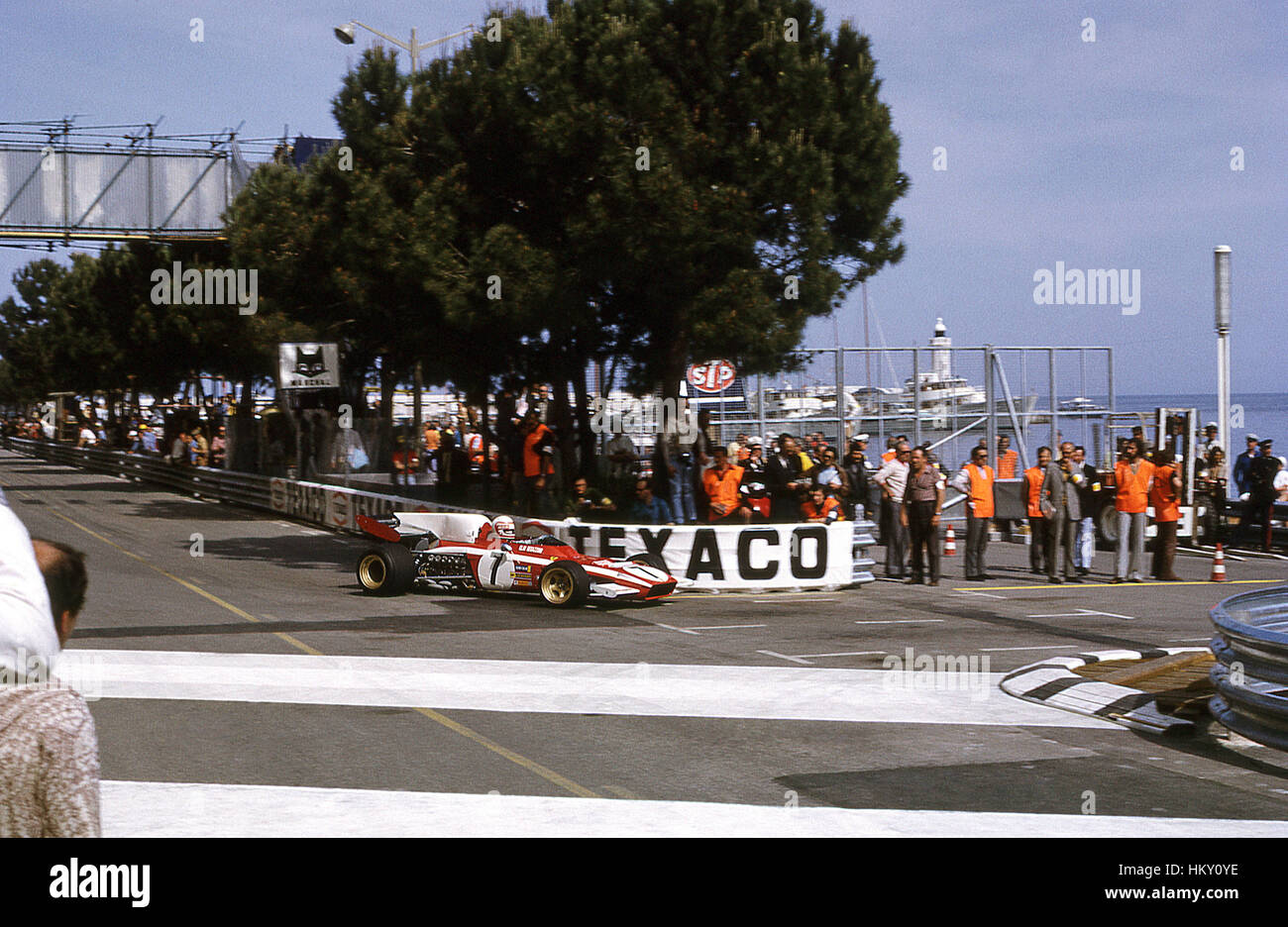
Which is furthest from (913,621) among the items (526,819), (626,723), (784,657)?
(526,819)

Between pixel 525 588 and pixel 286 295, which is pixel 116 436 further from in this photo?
pixel 525 588

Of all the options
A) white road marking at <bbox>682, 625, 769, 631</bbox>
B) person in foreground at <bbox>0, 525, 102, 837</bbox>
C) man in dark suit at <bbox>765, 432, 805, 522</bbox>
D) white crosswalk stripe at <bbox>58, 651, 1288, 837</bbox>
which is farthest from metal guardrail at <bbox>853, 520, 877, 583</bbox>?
person in foreground at <bbox>0, 525, 102, 837</bbox>

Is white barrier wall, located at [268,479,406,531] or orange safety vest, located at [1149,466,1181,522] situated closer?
orange safety vest, located at [1149,466,1181,522]

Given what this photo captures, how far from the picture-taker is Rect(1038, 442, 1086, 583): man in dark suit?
17.3 m

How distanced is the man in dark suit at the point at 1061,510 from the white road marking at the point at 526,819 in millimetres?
11754

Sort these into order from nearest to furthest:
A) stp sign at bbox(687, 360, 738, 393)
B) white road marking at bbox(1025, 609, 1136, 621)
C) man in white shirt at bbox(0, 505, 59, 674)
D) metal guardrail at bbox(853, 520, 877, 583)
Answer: man in white shirt at bbox(0, 505, 59, 674), white road marking at bbox(1025, 609, 1136, 621), metal guardrail at bbox(853, 520, 877, 583), stp sign at bbox(687, 360, 738, 393)

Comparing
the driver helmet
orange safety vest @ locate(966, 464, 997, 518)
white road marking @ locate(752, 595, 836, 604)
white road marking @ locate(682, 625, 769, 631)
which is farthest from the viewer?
orange safety vest @ locate(966, 464, 997, 518)

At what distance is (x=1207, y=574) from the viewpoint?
1869 cm

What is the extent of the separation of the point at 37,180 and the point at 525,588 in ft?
89.6

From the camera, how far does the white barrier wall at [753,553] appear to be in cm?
1623

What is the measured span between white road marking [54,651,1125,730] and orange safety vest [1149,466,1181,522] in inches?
344

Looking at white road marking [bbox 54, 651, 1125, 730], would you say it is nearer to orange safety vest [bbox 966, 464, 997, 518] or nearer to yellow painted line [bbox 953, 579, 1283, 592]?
yellow painted line [bbox 953, 579, 1283, 592]
